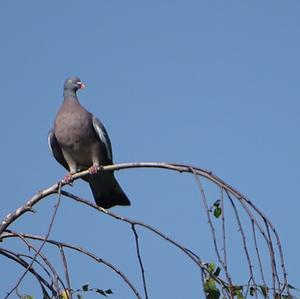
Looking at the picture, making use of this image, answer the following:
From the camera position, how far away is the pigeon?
6.71m

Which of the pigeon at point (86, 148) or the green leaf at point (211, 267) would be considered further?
the pigeon at point (86, 148)

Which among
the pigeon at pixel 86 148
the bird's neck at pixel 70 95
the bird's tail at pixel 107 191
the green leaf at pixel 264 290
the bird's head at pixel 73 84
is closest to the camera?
the green leaf at pixel 264 290

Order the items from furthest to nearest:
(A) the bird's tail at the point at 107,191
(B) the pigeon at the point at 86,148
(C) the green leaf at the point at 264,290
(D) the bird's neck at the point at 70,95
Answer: (D) the bird's neck at the point at 70,95 → (A) the bird's tail at the point at 107,191 → (B) the pigeon at the point at 86,148 → (C) the green leaf at the point at 264,290

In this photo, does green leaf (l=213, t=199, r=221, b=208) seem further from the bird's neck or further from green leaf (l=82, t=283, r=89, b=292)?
the bird's neck

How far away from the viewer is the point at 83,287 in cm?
391

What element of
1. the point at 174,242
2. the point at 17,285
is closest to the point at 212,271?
the point at 174,242

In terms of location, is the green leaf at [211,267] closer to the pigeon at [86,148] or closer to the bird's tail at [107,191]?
the pigeon at [86,148]

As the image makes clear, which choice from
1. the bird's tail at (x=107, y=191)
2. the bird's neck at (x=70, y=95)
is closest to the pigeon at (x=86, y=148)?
the bird's tail at (x=107, y=191)

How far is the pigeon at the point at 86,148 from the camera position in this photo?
6.71 m

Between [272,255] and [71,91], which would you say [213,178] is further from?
[71,91]

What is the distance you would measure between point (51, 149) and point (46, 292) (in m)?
2.92

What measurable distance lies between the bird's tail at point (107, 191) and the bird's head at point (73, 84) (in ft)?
3.18

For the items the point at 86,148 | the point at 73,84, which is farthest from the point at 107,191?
the point at 73,84

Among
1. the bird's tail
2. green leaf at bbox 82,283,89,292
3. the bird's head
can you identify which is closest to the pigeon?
the bird's tail
